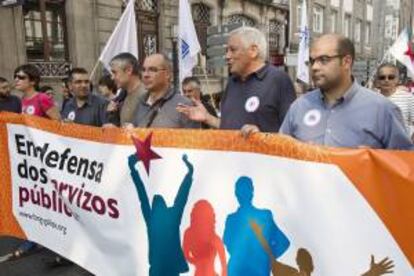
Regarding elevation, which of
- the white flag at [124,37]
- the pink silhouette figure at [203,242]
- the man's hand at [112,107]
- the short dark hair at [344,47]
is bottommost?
the pink silhouette figure at [203,242]

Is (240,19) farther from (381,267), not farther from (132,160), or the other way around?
(381,267)

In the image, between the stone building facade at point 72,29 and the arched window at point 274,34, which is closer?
the stone building facade at point 72,29

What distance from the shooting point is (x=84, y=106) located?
14.7 ft

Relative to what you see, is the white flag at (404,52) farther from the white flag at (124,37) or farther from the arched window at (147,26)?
the arched window at (147,26)

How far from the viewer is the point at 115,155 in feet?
10.5

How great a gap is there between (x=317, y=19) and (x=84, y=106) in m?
27.7

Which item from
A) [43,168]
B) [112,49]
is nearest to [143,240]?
[43,168]

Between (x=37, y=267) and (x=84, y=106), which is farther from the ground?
(x=84, y=106)

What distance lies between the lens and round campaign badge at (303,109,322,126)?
2.66 meters

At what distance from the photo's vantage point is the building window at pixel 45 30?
1203 centimetres

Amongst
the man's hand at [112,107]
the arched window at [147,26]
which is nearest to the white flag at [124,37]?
the man's hand at [112,107]

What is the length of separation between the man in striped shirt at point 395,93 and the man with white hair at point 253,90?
213 cm

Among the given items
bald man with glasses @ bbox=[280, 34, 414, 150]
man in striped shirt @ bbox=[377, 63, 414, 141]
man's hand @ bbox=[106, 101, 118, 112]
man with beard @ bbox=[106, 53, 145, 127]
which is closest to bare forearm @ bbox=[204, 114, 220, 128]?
bald man with glasses @ bbox=[280, 34, 414, 150]

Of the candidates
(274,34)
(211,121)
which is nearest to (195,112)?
(211,121)
